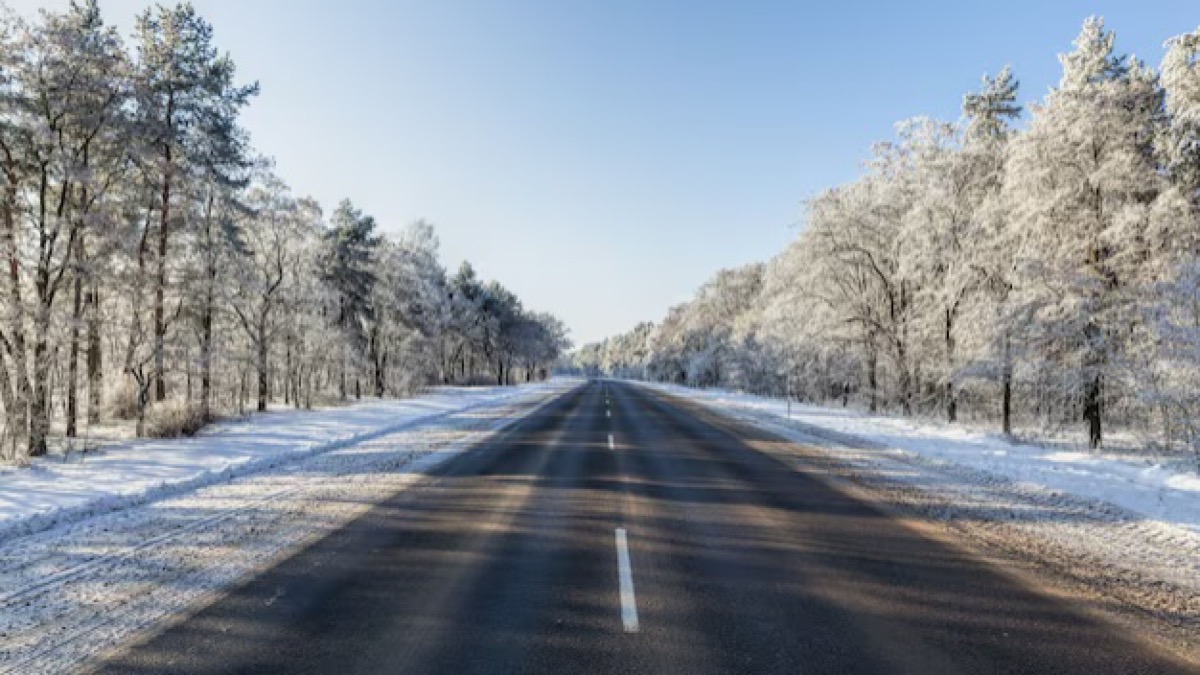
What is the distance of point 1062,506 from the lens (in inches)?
332

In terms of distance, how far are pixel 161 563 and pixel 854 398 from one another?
48.7 metres

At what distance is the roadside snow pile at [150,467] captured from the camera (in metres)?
7.86

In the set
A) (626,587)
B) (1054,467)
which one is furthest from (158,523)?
(1054,467)

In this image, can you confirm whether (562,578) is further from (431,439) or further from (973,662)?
(431,439)

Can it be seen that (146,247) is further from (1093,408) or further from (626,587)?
(1093,408)

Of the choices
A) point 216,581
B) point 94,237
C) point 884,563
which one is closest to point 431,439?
point 94,237

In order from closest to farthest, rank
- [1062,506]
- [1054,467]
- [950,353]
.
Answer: [1062,506]
[1054,467]
[950,353]

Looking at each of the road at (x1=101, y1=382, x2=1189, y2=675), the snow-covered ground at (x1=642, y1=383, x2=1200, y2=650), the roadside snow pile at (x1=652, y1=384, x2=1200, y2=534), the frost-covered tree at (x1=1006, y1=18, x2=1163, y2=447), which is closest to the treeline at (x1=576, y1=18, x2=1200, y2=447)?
the frost-covered tree at (x1=1006, y1=18, x2=1163, y2=447)

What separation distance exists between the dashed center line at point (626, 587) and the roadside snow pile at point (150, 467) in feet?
22.2

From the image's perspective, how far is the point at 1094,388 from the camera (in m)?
16.9

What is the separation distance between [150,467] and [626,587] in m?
10.0

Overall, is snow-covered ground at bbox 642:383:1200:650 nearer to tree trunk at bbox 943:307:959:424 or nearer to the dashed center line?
the dashed center line

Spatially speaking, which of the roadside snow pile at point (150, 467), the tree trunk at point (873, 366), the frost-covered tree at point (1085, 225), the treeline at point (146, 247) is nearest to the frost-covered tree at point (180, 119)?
the treeline at point (146, 247)

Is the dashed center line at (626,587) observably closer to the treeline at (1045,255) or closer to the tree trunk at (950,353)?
the treeline at (1045,255)
